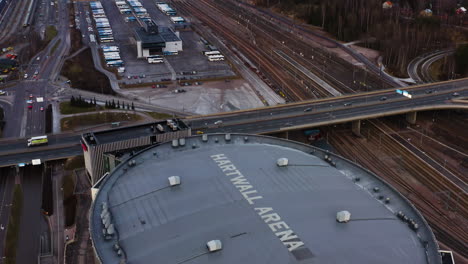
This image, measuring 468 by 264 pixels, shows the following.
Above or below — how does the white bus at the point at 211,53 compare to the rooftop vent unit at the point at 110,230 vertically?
below

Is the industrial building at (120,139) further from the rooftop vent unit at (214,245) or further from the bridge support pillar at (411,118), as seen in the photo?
the bridge support pillar at (411,118)

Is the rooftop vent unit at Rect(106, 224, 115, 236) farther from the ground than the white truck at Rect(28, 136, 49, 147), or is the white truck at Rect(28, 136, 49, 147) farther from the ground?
the rooftop vent unit at Rect(106, 224, 115, 236)

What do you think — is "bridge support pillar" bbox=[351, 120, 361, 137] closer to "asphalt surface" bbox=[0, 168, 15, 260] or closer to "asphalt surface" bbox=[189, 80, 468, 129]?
"asphalt surface" bbox=[189, 80, 468, 129]

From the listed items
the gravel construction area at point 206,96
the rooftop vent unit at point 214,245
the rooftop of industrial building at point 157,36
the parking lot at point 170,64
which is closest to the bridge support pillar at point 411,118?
the gravel construction area at point 206,96

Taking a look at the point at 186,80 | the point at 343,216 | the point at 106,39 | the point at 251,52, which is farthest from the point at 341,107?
the point at 106,39

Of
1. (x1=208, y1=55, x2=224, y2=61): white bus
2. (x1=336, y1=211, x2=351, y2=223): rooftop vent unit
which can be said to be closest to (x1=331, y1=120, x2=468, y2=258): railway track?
(x1=336, y1=211, x2=351, y2=223): rooftop vent unit

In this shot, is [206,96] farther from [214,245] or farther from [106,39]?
[214,245]
